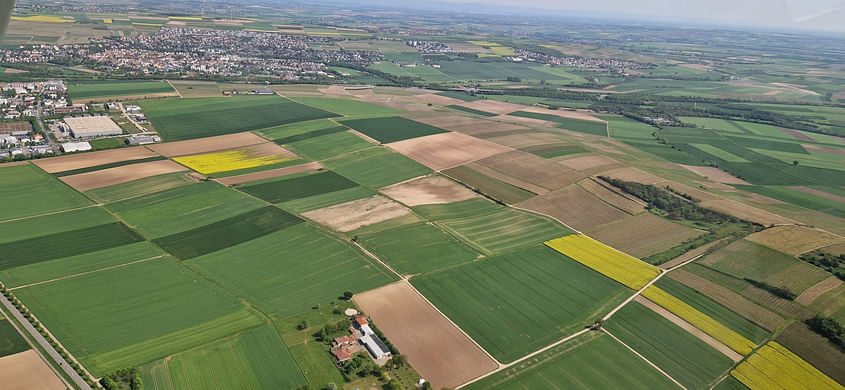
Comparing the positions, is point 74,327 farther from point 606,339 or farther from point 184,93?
point 184,93

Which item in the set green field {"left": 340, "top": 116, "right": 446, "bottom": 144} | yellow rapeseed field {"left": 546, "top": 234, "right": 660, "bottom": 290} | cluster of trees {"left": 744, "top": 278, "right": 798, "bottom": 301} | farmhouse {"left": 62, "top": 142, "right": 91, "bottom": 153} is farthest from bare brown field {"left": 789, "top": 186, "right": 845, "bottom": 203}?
farmhouse {"left": 62, "top": 142, "right": 91, "bottom": 153}

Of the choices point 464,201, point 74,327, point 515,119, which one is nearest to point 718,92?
point 515,119

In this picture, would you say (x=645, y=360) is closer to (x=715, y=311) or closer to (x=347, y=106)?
(x=715, y=311)

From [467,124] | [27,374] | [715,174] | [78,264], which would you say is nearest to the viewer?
[27,374]

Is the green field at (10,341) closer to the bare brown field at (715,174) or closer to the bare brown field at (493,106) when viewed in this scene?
the bare brown field at (715,174)

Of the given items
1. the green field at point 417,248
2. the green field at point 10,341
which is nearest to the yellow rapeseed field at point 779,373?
the green field at point 417,248

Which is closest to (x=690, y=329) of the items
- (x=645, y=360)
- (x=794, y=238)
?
(x=645, y=360)
